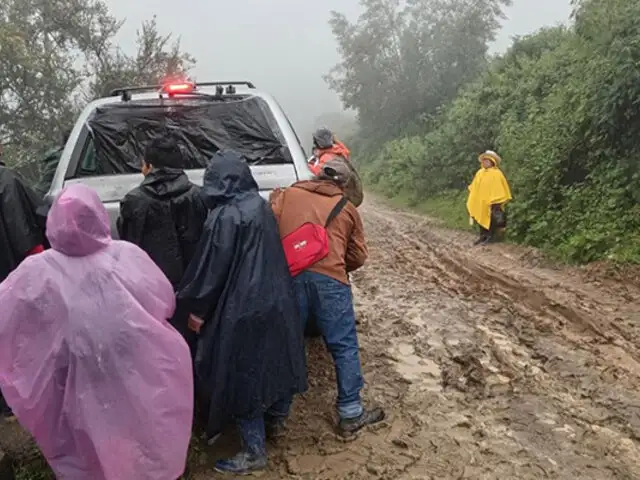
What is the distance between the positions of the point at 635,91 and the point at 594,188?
4.76ft

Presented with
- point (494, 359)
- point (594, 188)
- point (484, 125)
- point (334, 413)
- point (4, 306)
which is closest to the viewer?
point (4, 306)

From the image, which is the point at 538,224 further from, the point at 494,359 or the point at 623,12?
the point at 494,359

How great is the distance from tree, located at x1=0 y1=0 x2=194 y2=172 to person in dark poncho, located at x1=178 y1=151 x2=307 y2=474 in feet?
38.3

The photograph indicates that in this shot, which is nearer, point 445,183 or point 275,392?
point 275,392

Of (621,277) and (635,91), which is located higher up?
(635,91)

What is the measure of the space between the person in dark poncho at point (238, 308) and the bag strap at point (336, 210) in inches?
16.9

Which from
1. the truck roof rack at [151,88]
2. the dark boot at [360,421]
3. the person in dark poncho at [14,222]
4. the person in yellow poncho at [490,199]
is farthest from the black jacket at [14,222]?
the person in yellow poncho at [490,199]

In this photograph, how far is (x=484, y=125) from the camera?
17.0 m

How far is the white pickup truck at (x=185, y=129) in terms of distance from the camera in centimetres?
464

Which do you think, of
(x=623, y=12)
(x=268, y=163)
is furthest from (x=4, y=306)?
(x=623, y=12)

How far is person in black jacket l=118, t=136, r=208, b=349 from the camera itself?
12.1 feet

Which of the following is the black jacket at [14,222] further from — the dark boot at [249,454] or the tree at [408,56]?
the tree at [408,56]

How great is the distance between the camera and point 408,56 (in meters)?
33.2

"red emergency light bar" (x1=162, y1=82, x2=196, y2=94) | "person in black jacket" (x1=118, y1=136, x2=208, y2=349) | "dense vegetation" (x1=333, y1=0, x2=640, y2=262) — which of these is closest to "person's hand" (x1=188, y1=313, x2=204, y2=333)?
"person in black jacket" (x1=118, y1=136, x2=208, y2=349)
